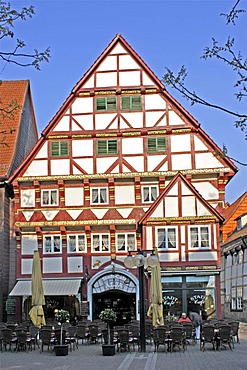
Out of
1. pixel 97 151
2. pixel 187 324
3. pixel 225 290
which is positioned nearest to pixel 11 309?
pixel 97 151

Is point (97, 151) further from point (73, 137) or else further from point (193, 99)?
point (193, 99)

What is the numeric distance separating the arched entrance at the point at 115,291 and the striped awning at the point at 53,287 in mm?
920

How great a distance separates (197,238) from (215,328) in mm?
9320

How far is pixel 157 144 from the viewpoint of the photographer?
106ft

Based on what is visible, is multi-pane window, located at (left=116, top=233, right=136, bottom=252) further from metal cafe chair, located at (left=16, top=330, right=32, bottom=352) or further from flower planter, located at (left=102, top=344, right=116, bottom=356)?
flower planter, located at (left=102, top=344, right=116, bottom=356)

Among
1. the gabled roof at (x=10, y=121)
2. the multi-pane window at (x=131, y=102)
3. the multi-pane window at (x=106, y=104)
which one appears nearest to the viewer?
the multi-pane window at (x=131, y=102)

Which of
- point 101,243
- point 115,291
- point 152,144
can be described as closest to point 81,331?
point 115,291

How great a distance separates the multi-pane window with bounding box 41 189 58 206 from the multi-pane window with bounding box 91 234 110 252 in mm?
2754

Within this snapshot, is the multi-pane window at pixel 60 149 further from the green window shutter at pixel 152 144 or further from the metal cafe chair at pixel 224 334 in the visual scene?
the metal cafe chair at pixel 224 334

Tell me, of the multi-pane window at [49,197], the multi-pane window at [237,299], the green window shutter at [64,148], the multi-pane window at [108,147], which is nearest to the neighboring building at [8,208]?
the multi-pane window at [49,197]

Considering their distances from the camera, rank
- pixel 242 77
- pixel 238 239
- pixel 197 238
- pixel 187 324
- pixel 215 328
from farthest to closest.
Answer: pixel 238 239 < pixel 197 238 < pixel 187 324 < pixel 215 328 < pixel 242 77

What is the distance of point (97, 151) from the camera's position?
107ft

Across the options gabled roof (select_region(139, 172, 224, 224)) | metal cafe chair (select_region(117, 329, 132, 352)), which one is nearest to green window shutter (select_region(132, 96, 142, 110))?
gabled roof (select_region(139, 172, 224, 224))

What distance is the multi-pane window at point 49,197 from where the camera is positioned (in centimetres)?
3250
